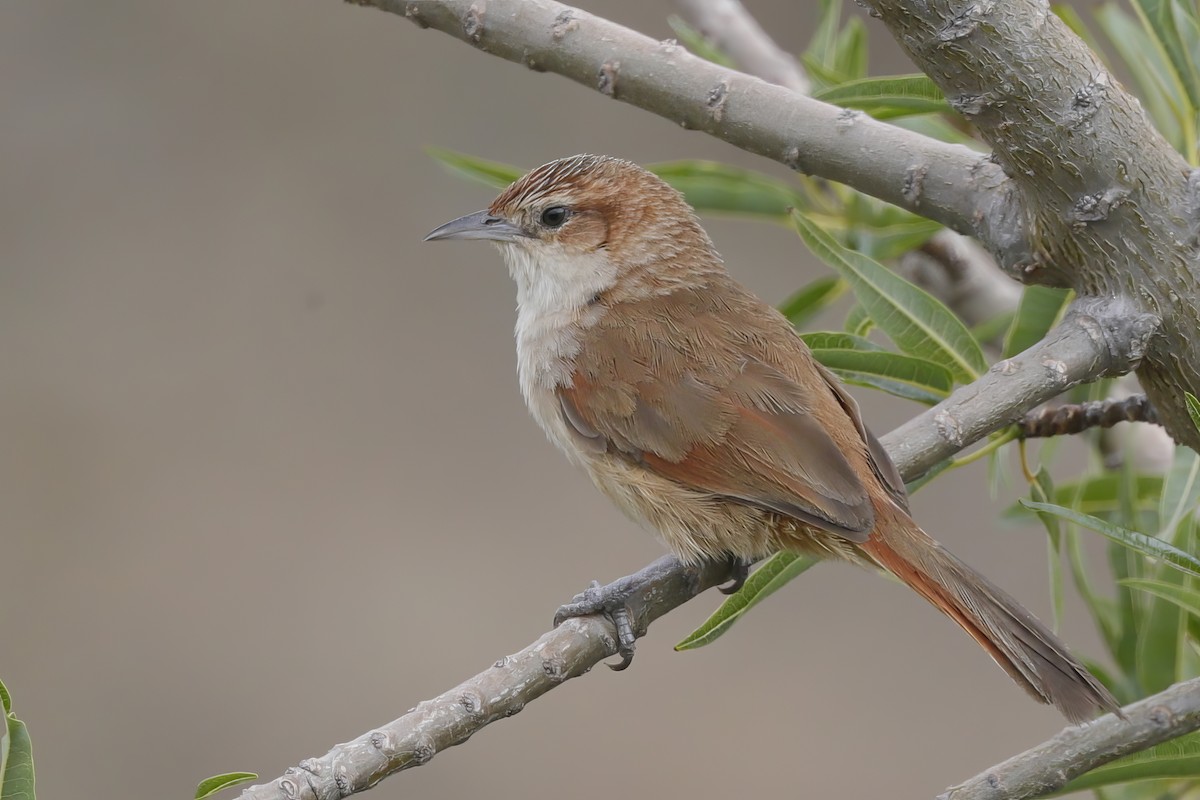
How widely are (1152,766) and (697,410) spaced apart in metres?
1.26

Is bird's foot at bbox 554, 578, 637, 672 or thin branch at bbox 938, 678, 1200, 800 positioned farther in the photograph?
bird's foot at bbox 554, 578, 637, 672

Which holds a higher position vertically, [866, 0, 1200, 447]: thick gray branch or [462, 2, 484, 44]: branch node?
[462, 2, 484, 44]: branch node

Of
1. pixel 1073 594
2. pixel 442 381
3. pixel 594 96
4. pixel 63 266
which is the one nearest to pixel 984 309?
pixel 1073 594

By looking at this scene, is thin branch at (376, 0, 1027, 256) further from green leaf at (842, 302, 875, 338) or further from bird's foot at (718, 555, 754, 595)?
bird's foot at (718, 555, 754, 595)

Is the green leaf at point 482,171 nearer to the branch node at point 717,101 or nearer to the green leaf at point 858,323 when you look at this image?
the green leaf at point 858,323

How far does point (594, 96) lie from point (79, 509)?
4.62 metres

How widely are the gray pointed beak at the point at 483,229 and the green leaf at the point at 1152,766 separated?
2184 mm

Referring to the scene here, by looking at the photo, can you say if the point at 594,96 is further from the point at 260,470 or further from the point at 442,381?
the point at 260,470

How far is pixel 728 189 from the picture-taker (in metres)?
3.82

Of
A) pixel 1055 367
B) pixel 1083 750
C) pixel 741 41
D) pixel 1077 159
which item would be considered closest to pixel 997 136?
pixel 1077 159

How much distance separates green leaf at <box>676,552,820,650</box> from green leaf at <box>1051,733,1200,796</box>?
0.75 m

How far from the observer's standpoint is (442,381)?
27.5 ft

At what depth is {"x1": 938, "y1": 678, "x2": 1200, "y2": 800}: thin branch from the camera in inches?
87.6

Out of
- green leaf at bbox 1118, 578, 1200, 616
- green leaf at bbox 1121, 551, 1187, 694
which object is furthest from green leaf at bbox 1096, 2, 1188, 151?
green leaf at bbox 1118, 578, 1200, 616
